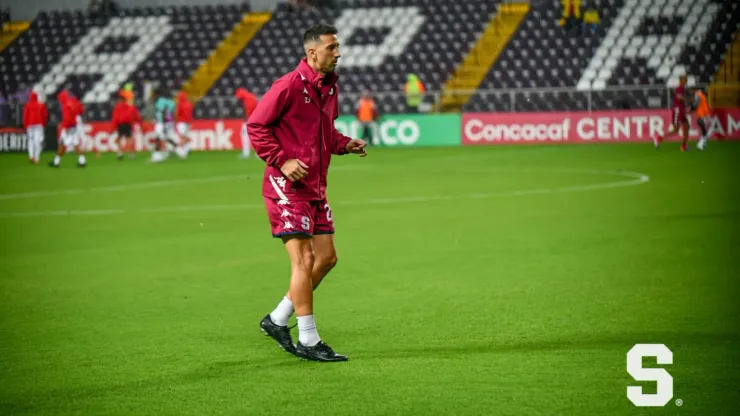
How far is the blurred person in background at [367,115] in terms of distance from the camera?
1563 inches

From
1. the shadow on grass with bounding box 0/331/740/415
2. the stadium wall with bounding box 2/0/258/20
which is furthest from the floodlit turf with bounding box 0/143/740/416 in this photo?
the stadium wall with bounding box 2/0/258/20

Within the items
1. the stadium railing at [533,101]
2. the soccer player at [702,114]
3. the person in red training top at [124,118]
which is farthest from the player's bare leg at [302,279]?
the stadium railing at [533,101]

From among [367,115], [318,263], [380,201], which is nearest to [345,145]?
[318,263]

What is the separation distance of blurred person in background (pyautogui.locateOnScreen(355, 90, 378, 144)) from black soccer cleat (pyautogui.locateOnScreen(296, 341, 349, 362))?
31539mm

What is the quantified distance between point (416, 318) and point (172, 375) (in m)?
2.56

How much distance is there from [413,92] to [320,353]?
35.2 metres

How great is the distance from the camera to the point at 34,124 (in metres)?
35.9

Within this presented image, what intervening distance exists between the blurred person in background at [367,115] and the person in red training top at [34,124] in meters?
10.0

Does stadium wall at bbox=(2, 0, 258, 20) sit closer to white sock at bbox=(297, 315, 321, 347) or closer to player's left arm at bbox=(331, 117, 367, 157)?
player's left arm at bbox=(331, 117, 367, 157)

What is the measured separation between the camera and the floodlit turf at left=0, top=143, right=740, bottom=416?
7215 millimetres

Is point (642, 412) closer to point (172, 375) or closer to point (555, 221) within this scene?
point (172, 375)

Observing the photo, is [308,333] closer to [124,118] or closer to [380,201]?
[380,201]

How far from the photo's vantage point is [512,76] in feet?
147

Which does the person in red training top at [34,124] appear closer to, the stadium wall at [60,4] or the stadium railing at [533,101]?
the stadium railing at [533,101]
